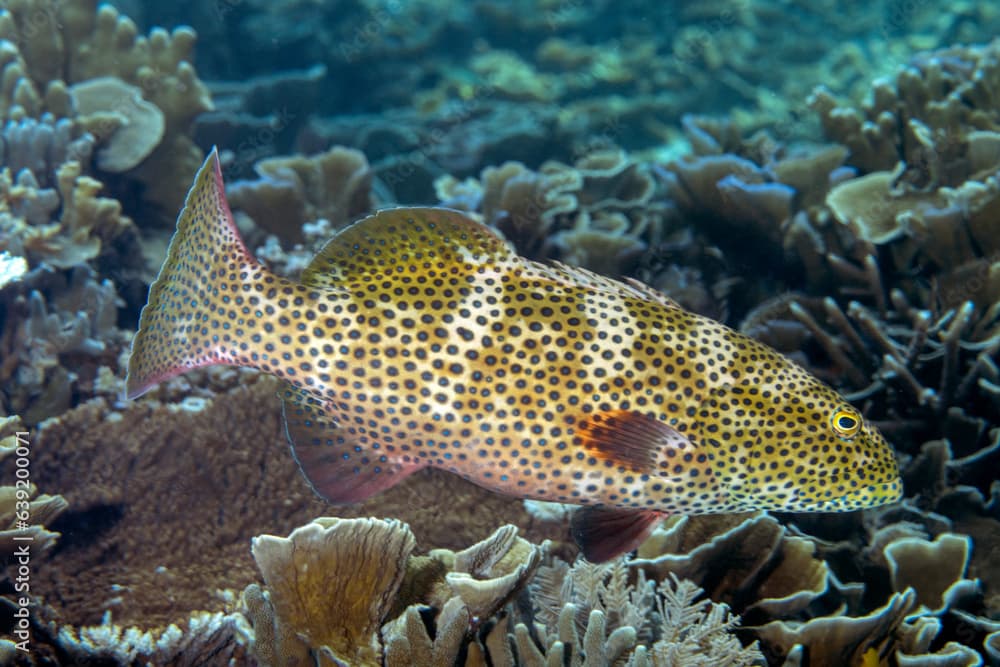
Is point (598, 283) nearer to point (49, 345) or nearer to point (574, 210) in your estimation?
point (574, 210)

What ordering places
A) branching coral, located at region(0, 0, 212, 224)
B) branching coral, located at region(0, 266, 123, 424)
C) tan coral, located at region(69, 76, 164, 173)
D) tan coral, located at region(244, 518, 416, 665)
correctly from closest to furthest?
tan coral, located at region(244, 518, 416, 665) → branching coral, located at region(0, 266, 123, 424) → tan coral, located at region(69, 76, 164, 173) → branching coral, located at region(0, 0, 212, 224)

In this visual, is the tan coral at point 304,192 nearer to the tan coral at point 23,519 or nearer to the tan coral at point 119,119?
the tan coral at point 119,119

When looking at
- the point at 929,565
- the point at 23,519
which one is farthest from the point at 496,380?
the point at 929,565

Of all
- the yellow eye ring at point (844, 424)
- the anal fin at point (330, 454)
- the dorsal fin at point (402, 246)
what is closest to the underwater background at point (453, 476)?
the anal fin at point (330, 454)

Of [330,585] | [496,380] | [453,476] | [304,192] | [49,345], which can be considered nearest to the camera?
[330,585]

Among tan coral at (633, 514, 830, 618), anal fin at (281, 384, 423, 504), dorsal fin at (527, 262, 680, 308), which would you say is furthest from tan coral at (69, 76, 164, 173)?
tan coral at (633, 514, 830, 618)

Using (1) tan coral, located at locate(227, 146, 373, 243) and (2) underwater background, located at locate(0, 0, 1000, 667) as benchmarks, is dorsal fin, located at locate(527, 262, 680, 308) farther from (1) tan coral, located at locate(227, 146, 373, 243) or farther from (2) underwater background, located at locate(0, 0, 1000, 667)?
(1) tan coral, located at locate(227, 146, 373, 243)

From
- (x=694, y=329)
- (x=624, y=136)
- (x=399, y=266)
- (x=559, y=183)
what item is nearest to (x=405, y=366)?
(x=399, y=266)

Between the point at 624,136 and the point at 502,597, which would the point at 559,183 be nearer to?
the point at 502,597
